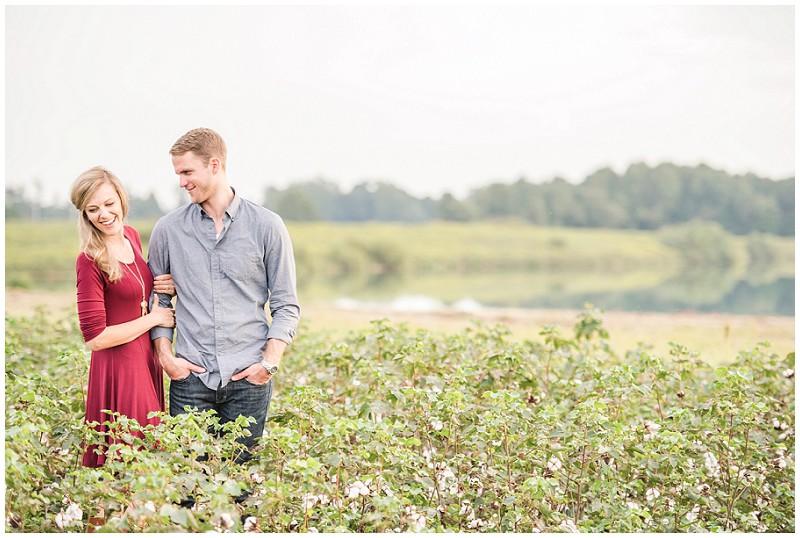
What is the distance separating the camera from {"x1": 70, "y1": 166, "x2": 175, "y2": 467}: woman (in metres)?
2.81

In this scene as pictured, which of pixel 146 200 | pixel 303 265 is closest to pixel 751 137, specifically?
pixel 303 265

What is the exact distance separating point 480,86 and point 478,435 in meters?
50.6

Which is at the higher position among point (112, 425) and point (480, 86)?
point (480, 86)

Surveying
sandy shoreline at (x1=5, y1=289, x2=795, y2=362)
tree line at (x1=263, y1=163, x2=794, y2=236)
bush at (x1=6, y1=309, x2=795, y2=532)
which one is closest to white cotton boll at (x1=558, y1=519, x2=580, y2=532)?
bush at (x1=6, y1=309, x2=795, y2=532)

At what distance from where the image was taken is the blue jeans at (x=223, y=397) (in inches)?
117

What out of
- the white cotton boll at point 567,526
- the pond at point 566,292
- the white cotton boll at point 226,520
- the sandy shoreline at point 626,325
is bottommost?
the pond at point 566,292

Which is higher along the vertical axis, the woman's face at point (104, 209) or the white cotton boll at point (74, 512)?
the woman's face at point (104, 209)

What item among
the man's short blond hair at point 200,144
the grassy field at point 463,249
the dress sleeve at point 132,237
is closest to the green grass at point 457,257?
the grassy field at point 463,249

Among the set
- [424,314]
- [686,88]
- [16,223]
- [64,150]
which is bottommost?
[424,314]

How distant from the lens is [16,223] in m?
37.7

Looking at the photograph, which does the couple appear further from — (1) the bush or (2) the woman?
(1) the bush

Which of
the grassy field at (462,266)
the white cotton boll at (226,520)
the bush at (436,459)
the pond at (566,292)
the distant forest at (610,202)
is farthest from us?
the distant forest at (610,202)

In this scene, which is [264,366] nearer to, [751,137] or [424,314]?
[424,314]

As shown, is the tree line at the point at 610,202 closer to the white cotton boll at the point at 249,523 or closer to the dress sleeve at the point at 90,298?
the dress sleeve at the point at 90,298
